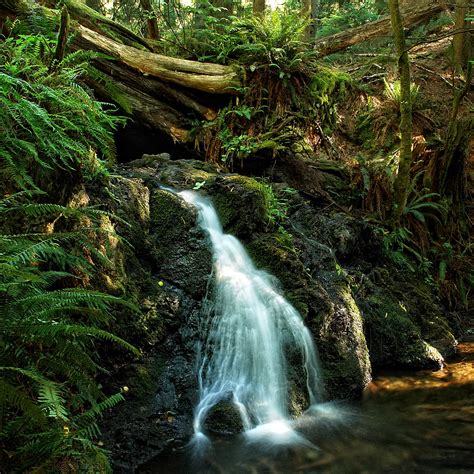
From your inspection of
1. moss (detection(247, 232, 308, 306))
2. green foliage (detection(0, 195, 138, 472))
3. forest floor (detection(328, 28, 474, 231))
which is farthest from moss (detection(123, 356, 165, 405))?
forest floor (detection(328, 28, 474, 231))

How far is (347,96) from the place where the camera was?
9.70m

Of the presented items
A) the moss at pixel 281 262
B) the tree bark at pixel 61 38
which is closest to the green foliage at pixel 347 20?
the moss at pixel 281 262

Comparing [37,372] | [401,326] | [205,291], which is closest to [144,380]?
[205,291]

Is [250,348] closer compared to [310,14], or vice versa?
[250,348]

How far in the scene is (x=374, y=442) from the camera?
3.91m

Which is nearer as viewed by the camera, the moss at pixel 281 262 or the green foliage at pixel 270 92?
the moss at pixel 281 262

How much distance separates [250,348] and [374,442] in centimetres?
142

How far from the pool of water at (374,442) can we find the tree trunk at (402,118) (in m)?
3.22

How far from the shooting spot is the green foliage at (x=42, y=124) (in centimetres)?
326

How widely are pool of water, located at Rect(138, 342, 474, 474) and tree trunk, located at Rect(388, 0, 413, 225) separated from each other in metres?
3.22

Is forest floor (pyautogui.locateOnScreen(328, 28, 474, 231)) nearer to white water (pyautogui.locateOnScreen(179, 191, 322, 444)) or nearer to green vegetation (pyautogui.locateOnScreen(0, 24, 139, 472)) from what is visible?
white water (pyautogui.locateOnScreen(179, 191, 322, 444))

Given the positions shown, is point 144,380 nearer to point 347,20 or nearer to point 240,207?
point 240,207

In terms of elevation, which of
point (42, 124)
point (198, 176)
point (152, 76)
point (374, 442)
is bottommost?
point (374, 442)

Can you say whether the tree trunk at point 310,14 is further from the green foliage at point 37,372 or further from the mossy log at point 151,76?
the green foliage at point 37,372
